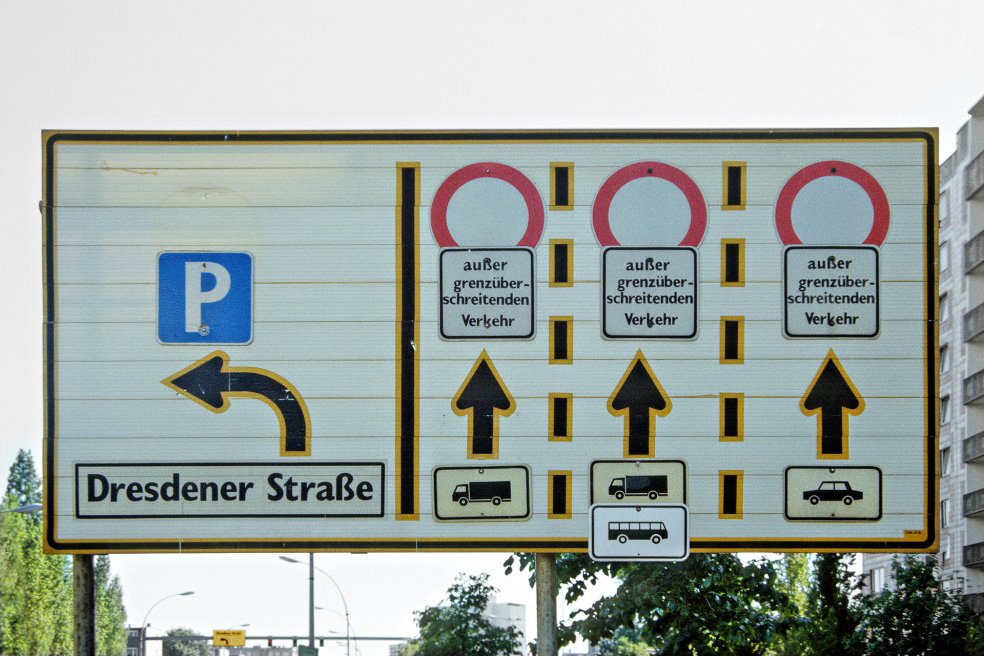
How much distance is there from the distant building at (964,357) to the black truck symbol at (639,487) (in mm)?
44525

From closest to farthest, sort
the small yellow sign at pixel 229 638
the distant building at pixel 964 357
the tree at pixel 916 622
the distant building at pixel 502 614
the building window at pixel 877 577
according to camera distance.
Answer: the distant building at pixel 502 614
the tree at pixel 916 622
the small yellow sign at pixel 229 638
the distant building at pixel 964 357
the building window at pixel 877 577

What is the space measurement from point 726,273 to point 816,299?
2.27 ft

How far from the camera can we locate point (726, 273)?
11.1m

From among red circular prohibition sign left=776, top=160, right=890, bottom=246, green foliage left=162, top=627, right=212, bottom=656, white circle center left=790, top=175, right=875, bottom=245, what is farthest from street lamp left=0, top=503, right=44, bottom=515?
green foliage left=162, top=627, right=212, bottom=656

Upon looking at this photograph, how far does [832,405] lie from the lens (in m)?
11.0

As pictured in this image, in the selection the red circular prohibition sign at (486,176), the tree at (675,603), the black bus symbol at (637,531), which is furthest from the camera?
the tree at (675,603)

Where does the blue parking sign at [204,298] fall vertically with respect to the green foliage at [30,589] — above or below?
above

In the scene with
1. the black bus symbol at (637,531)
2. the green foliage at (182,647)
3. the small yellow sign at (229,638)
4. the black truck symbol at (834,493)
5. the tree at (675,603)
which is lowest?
the green foliage at (182,647)

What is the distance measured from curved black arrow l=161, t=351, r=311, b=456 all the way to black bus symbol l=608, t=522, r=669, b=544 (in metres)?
2.29

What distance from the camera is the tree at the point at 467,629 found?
2664cm

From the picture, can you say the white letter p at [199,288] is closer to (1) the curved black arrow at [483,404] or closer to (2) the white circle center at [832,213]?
(1) the curved black arrow at [483,404]

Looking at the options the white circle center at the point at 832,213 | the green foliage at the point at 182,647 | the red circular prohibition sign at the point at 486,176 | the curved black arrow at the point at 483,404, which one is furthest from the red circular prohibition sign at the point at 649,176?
the green foliage at the point at 182,647

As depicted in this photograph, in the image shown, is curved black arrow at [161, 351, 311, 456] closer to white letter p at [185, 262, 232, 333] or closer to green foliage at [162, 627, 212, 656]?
white letter p at [185, 262, 232, 333]

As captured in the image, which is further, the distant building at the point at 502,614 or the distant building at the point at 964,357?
the distant building at the point at 964,357
